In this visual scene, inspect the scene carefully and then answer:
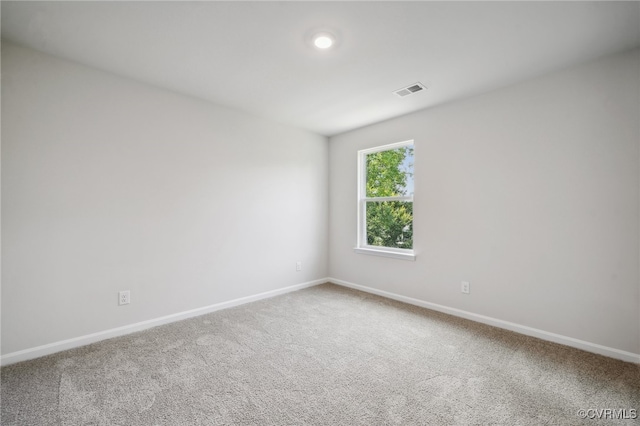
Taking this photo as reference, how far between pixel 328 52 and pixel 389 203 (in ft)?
7.03

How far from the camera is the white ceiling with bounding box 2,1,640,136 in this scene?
67.7 inches

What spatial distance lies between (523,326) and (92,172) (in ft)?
13.2

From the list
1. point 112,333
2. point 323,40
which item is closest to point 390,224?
point 323,40

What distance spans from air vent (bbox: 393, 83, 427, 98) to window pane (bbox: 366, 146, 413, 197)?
2.71ft

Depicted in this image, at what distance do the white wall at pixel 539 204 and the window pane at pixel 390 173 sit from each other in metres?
0.22

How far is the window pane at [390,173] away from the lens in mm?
3586

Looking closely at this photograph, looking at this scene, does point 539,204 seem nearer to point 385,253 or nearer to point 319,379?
point 385,253

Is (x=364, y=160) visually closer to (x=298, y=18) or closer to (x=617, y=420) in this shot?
(x=298, y=18)

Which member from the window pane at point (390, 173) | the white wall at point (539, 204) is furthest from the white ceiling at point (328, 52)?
the window pane at point (390, 173)

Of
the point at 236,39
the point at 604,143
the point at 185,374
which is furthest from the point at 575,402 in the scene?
the point at 236,39

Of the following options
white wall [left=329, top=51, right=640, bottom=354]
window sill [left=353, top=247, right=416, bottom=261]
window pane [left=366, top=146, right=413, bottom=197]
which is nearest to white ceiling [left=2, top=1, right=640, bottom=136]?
white wall [left=329, top=51, right=640, bottom=354]

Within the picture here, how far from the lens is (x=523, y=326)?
8.48 ft

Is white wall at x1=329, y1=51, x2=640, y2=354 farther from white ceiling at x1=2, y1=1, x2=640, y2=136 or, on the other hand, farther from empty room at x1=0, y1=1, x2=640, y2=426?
white ceiling at x1=2, y1=1, x2=640, y2=136

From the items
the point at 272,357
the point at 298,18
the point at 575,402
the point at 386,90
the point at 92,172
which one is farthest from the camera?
the point at 386,90
